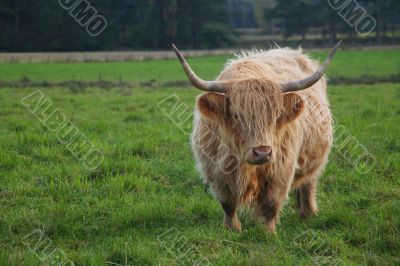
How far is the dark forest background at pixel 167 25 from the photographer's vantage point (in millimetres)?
50375

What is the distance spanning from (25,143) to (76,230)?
3.99 m

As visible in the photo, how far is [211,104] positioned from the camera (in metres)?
4.61

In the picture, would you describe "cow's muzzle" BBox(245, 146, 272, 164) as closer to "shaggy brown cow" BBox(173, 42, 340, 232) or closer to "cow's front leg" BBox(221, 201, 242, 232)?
"shaggy brown cow" BBox(173, 42, 340, 232)

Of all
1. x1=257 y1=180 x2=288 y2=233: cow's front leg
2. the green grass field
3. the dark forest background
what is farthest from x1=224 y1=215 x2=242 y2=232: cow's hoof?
the dark forest background

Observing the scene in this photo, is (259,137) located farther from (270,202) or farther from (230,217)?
(230,217)

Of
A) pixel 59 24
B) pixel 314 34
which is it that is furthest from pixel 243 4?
pixel 59 24

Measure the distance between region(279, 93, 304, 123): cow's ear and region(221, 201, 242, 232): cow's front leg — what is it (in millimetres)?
1034

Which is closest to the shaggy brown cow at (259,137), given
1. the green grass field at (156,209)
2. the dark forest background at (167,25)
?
the green grass field at (156,209)

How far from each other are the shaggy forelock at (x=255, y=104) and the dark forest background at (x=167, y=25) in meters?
47.8

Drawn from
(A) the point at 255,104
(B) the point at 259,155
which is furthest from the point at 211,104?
(B) the point at 259,155

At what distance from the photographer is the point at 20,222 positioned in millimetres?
5156

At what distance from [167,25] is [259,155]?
180 feet

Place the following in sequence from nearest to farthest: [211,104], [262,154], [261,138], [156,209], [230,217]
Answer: [262,154], [261,138], [211,104], [230,217], [156,209]

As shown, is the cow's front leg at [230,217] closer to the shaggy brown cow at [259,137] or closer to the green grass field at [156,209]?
the shaggy brown cow at [259,137]
